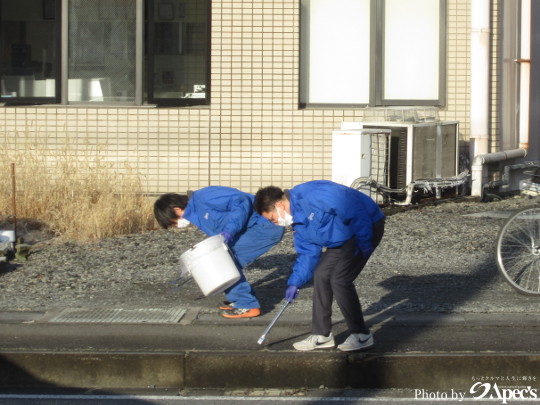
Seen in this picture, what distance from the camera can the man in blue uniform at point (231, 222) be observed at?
735 cm

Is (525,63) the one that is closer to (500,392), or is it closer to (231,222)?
(231,222)

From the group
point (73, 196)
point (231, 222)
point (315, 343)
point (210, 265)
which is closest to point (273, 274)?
point (231, 222)

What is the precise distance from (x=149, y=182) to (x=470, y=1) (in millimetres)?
5190

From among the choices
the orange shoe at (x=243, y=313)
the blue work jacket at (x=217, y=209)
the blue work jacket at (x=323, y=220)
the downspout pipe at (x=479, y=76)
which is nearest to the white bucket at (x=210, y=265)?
the blue work jacket at (x=217, y=209)

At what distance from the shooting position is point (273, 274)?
934cm

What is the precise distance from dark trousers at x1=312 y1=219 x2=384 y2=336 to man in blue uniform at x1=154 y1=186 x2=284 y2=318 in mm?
986

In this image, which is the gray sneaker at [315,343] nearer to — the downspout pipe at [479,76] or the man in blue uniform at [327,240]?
the man in blue uniform at [327,240]

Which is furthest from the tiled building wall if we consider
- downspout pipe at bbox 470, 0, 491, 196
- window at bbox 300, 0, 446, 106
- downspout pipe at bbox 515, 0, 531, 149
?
downspout pipe at bbox 515, 0, 531, 149

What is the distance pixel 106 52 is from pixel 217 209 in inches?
287

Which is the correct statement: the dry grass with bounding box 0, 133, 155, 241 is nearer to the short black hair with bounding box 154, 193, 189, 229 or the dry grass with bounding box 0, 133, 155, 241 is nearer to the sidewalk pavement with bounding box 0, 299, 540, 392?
the short black hair with bounding box 154, 193, 189, 229

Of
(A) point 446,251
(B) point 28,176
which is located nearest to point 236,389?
(A) point 446,251

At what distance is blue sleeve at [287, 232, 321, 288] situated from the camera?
6402 mm

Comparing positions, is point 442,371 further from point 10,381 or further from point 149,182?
point 149,182

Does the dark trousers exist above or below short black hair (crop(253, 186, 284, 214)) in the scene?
below
